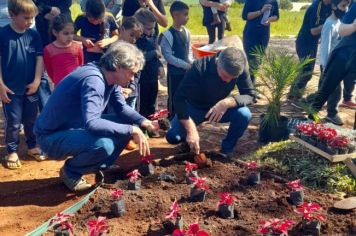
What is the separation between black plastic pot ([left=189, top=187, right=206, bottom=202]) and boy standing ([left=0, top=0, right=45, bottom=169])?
194 cm

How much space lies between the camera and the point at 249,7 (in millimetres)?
7336

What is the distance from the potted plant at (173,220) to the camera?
10.8 feet

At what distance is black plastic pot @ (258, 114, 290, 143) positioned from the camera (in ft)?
17.5

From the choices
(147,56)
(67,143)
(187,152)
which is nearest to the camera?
(67,143)

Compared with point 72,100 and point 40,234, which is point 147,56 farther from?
point 40,234

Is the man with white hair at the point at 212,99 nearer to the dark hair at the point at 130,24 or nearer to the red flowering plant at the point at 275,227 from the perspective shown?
the dark hair at the point at 130,24

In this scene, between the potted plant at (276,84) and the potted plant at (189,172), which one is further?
the potted plant at (276,84)

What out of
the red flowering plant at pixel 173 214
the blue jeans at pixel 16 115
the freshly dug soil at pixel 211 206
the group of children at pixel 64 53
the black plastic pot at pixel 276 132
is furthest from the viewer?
the black plastic pot at pixel 276 132

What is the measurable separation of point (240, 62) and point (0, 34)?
2.38 meters

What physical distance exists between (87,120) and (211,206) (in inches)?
48.3

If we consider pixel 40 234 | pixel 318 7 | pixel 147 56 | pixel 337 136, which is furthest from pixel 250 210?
pixel 318 7

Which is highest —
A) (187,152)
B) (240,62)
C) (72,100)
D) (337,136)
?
(240,62)

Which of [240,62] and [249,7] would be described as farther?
[249,7]

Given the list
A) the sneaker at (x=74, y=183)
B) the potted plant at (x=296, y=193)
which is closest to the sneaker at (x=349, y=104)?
the potted plant at (x=296, y=193)
